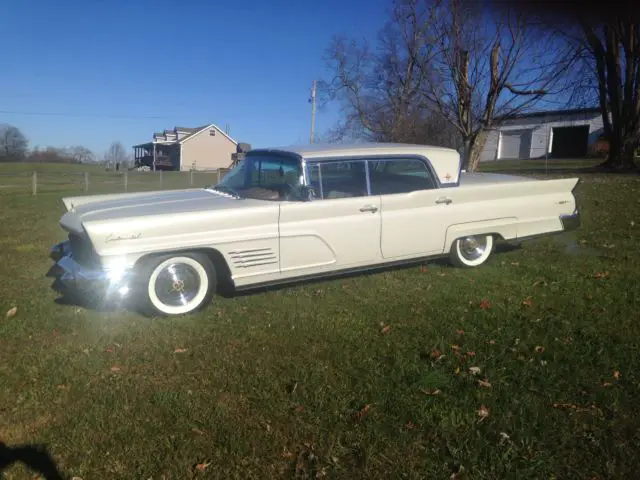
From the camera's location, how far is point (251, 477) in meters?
2.40

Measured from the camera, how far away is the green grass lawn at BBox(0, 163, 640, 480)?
2512mm

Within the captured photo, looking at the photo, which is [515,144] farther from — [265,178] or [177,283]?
[177,283]

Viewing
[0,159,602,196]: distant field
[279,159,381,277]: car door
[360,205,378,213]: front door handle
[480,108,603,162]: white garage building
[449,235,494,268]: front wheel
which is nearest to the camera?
[279,159,381,277]: car door

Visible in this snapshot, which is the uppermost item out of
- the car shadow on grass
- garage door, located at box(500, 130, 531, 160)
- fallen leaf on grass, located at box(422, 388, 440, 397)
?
garage door, located at box(500, 130, 531, 160)

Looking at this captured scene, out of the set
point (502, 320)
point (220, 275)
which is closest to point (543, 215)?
point (502, 320)

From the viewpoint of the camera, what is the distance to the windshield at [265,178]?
5.03 metres

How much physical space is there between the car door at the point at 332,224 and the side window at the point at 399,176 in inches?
5.4

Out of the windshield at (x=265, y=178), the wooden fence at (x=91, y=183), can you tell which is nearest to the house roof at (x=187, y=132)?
the wooden fence at (x=91, y=183)

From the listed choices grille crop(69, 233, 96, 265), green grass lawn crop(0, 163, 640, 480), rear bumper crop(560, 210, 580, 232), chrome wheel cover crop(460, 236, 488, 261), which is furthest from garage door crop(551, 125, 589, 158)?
grille crop(69, 233, 96, 265)

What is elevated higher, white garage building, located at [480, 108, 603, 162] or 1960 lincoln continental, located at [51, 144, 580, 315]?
white garage building, located at [480, 108, 603, 162]

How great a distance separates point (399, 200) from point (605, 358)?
2.48 m

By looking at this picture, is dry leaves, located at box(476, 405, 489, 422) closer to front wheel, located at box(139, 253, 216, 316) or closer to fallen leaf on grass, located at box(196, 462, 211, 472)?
fallen leaf on grass, located at box(196, 462, 211, 472)

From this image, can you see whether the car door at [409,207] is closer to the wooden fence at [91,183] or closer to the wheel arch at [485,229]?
the wheel arch at [485,229]

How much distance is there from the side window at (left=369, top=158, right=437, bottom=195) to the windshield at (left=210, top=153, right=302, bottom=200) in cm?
87
